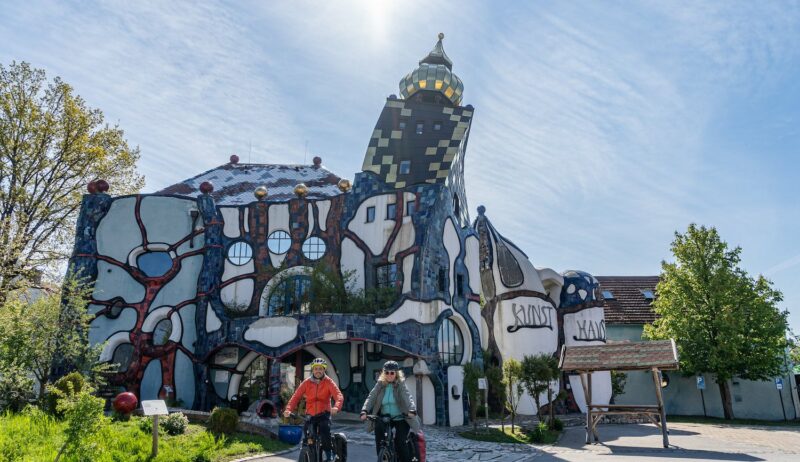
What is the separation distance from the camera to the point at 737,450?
37.2 feet

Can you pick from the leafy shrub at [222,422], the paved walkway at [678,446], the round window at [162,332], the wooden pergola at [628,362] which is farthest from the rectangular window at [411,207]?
the leafy shrub at [222,422]

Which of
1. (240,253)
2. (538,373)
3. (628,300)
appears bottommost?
(538,373)

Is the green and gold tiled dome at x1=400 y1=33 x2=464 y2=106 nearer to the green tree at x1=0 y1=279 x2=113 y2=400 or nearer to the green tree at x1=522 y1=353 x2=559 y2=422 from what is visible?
the green tree at x1=522 y1=353 x2=559 y2=422

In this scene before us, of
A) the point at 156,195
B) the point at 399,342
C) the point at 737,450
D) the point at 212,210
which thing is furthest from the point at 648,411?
the point at 156,195

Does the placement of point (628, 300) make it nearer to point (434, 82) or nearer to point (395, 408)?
point (434, 82)

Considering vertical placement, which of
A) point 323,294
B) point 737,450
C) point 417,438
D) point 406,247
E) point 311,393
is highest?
point 406,247

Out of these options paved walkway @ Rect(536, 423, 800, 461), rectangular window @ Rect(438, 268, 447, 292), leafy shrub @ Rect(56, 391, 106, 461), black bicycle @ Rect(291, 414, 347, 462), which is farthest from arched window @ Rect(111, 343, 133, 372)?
black bicycle @ Rect(291, 414, 347, 462)

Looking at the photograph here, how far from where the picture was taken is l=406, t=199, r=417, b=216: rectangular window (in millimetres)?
18689

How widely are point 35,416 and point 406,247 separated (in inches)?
426

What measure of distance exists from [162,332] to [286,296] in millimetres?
4053

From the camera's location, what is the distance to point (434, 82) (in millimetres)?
22781

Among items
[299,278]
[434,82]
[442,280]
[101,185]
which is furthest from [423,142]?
[101,185]

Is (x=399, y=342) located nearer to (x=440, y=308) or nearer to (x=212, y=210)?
(x=440, y=308)

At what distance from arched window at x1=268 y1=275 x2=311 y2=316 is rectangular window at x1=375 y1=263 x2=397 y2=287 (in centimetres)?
221
